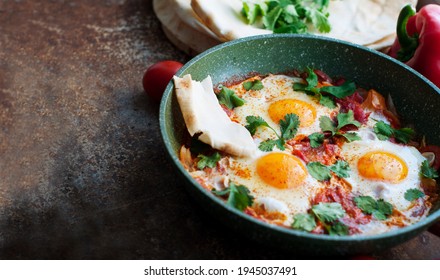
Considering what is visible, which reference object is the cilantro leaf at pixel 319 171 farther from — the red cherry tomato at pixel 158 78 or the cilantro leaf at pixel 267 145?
the red cherry tomato at pixel 158 78

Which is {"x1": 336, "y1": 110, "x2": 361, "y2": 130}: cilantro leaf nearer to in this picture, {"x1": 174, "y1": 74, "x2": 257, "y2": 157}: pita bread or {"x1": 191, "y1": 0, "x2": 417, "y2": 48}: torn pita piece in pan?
{"x1": 174, "y1": 74, "x2": 257, "y2": 157}: pita bread

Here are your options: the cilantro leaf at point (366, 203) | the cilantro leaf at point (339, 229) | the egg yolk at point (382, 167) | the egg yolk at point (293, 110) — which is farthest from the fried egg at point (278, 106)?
the cilantro leaf at point (339, 229)

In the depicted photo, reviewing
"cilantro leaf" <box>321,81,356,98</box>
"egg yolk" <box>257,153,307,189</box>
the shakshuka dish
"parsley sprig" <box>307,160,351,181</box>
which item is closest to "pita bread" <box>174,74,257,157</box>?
the shakshuka dish

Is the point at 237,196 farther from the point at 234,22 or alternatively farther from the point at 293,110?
the point at 234,22

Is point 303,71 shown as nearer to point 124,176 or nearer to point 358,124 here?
point 358,124

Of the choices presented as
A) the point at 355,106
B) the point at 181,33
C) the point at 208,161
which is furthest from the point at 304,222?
the point at 181,33

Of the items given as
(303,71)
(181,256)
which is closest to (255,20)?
(303,71)
